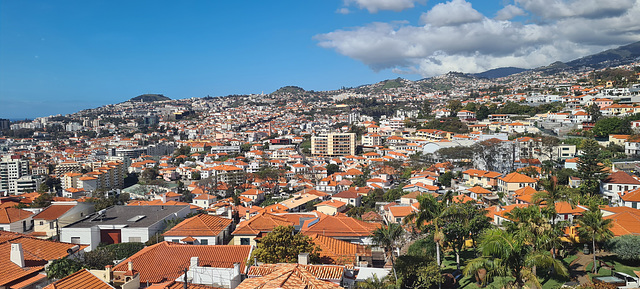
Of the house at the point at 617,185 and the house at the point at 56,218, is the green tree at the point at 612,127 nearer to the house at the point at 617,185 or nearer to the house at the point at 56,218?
the house at the point at 617,185

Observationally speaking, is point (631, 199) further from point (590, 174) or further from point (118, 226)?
point (118, 226)

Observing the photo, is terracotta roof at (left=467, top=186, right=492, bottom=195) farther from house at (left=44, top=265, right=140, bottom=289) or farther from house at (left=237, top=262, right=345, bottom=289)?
house at (left=44, top=265, right=140, bottom=289)

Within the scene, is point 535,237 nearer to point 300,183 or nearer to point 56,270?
point 56,270

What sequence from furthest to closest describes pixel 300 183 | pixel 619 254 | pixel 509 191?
pixel 300 183 → pixel 509 191 → pixel 619 254

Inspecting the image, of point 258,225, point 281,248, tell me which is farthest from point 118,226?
point 281,248

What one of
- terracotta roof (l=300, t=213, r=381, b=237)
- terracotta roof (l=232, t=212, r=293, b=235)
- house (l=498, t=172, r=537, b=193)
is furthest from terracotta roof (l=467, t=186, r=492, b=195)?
terracotta roof (l=232, t=212, r=293, b=235)

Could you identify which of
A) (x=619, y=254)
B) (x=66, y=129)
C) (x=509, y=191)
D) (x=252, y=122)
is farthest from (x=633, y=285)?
(x=66, y=129)

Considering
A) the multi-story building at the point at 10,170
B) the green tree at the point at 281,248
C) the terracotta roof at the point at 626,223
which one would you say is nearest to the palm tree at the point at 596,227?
the terracotta roof at the point at 626,223
